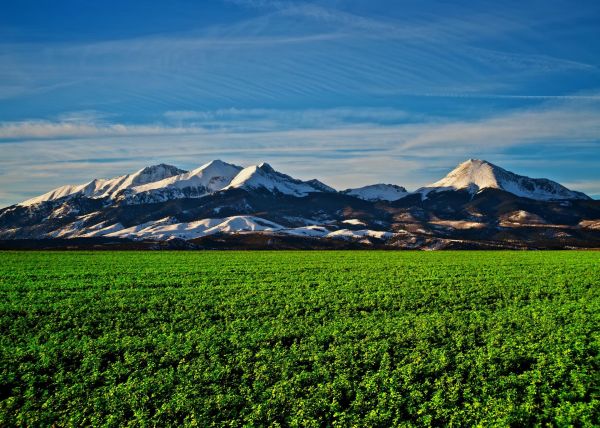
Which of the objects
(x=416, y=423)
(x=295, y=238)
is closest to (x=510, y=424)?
(x=416, y=423)

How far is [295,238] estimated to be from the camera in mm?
162375

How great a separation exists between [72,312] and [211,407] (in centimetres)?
1615

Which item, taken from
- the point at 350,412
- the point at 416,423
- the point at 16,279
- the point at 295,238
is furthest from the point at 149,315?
the point at 295,238

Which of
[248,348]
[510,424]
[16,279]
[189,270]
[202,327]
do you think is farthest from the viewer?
[189,270]

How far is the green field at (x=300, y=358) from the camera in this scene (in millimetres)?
14519

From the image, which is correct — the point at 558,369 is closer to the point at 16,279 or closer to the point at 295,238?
the point at 16,279

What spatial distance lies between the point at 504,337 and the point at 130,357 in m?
16.2

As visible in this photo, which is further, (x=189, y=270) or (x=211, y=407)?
(x=189, y=270)

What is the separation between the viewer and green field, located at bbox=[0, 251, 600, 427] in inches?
572

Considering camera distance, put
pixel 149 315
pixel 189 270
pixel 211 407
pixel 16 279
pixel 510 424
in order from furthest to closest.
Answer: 1. pixel 189 270
2. pixel 16 279
3. pixel 149 315
4. pixel 211 407
5. pixel 510 424

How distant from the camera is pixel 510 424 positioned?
13.8 metres

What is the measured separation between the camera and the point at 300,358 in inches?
731

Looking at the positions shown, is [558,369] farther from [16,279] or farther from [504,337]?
[16,279]

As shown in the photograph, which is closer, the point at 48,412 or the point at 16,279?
the point at 48,412
